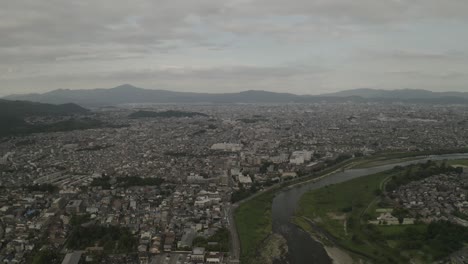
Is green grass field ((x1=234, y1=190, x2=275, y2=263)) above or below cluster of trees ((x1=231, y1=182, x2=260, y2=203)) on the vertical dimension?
below

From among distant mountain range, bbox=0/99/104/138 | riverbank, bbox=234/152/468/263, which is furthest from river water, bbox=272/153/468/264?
distant mountain range, bbox=0/99/104/138

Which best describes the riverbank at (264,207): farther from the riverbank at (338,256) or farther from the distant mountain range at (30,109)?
the distant mountain range at (30,109)

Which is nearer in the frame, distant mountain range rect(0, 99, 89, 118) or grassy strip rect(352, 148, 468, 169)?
grassy strip rect(352, 148, 468, 169)

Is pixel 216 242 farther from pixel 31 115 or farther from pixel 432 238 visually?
pixel 31 115

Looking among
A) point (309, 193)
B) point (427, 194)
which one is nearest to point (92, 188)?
point (309, 193)

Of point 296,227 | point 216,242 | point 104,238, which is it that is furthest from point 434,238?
point 104,238

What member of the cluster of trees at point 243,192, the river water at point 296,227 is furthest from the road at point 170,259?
the cluster of trees at point 243,192

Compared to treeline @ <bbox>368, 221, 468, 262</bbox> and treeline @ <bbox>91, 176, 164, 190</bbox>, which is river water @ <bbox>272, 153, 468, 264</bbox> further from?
treeline @ <bbox>91, 176, 164, 190</bbox>
